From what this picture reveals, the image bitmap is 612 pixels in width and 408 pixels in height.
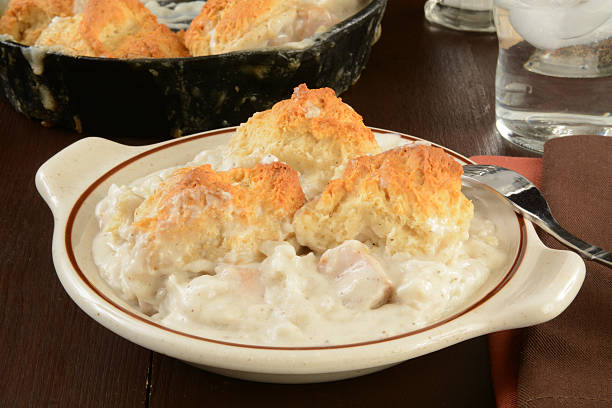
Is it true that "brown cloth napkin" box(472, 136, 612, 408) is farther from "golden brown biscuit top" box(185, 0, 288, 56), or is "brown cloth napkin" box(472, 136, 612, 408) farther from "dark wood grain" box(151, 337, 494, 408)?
"golden brown biscuit top" box(185, 0, 288, 56)

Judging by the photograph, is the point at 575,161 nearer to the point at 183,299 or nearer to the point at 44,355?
the point at 183,299

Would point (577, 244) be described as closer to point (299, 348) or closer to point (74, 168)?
point (299, 348)

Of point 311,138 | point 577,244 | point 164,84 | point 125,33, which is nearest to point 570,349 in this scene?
point 577,244

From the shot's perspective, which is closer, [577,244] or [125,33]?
[577,244]

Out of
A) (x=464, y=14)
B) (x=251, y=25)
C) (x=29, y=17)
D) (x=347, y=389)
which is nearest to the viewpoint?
(x=347, y=389)

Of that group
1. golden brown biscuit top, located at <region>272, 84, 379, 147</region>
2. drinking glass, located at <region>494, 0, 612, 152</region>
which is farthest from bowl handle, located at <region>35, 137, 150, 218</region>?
drinking glass, located at <region>494, 0, 612, 152</region>

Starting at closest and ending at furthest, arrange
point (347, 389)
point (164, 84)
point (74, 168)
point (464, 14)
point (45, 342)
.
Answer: point (347, 389) < point (45, 342) < point (74, 168) < point (164, 84) < point (464, 14)
